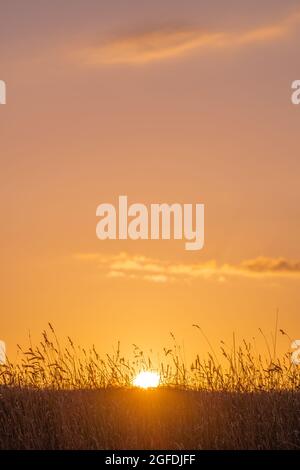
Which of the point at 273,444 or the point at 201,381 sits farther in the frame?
the point at 201,381

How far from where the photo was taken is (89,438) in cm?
1736
